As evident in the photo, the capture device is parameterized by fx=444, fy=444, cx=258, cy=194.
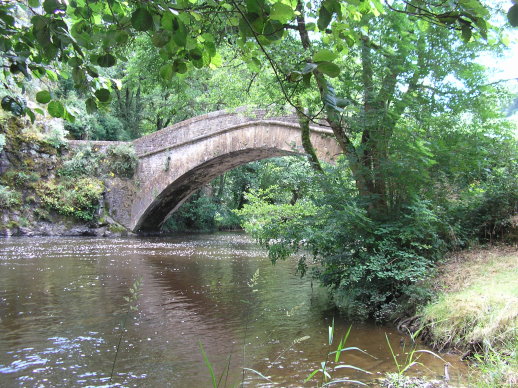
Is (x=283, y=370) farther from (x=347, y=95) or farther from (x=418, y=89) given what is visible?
(x=418, y=89)

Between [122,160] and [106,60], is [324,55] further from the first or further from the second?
[122,160]

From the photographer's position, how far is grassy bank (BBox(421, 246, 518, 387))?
261 cm

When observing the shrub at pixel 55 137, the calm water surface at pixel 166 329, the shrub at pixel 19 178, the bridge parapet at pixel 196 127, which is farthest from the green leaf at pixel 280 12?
the shrub at pixel 55 137

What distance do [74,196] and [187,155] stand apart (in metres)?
3.99

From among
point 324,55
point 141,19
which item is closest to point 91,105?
point 141,19

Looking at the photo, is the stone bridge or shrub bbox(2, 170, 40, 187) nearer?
the stone bridge

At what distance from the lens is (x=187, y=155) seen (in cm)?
1366

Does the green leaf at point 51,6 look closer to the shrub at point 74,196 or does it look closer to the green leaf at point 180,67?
the green leaf at point 180,67

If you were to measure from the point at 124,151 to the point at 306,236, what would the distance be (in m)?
11.3

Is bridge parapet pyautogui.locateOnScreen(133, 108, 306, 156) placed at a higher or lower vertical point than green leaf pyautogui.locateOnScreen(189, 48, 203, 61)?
higher

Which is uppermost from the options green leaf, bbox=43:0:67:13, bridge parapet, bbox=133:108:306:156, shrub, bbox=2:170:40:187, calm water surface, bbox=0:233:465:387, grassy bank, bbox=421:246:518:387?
bridge parapet, bbox=133:108:306:156

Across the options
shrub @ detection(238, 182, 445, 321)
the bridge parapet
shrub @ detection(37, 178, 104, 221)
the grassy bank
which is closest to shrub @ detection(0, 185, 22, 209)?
shrub @ detection(37, 178, 104, 221)

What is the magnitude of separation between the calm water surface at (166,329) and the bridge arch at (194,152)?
464 centimetres

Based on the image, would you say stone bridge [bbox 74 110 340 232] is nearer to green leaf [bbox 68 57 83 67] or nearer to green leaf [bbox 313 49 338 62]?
green leaf [bbox 68 57 83 67]
